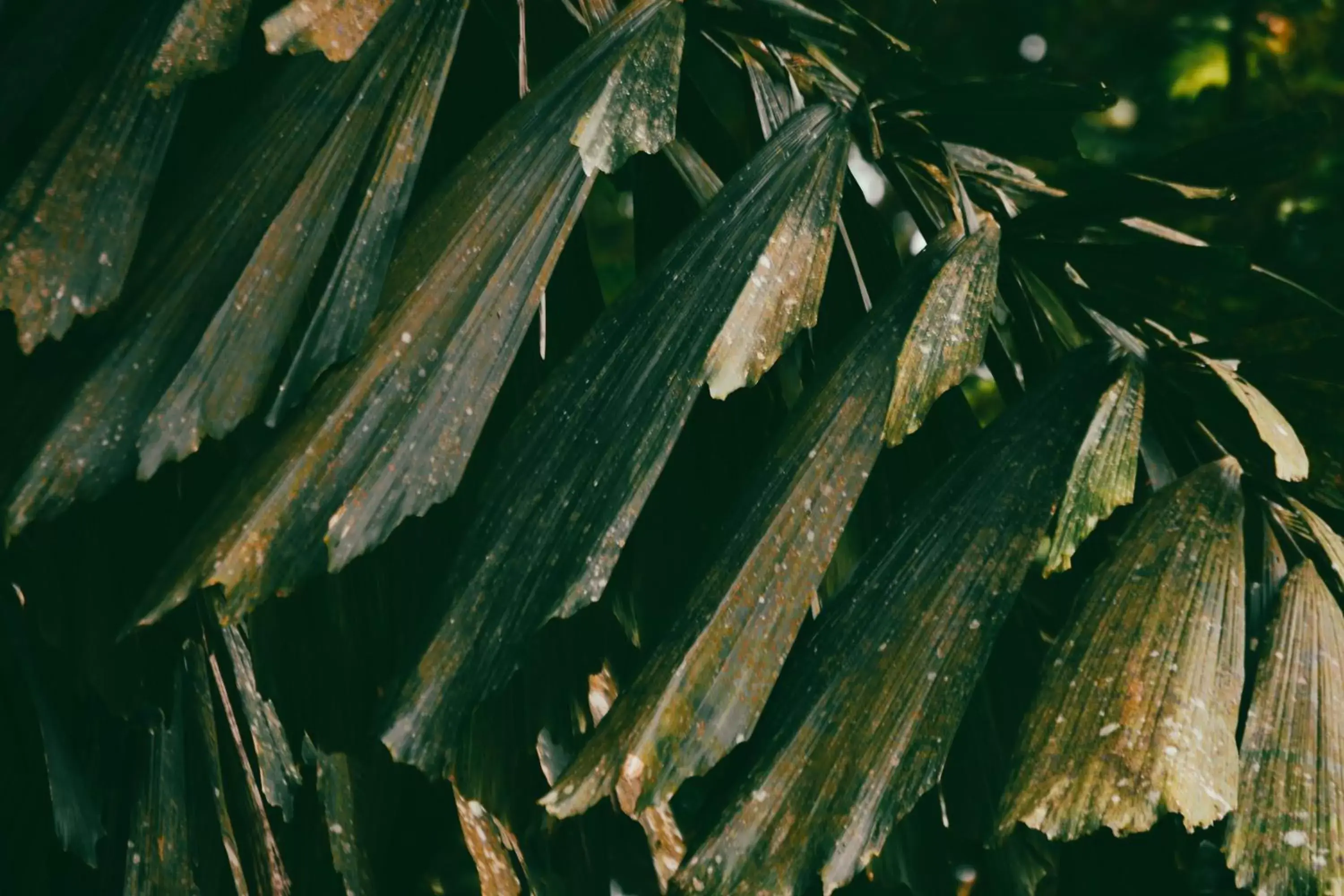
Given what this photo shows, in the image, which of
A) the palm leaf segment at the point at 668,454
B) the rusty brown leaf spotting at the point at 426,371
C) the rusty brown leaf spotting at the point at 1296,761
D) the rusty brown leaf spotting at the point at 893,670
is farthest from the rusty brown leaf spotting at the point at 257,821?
the rusty brown leaf spotting at the point at 1296,761

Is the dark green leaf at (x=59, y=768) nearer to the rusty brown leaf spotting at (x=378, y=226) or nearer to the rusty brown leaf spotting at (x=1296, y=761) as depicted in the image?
the rusty brown leaf spotting at (x=378, y=226)

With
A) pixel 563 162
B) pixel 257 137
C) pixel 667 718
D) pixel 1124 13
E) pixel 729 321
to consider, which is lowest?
pixel 1124 13

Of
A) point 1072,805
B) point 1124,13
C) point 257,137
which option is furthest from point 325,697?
point 1124,13

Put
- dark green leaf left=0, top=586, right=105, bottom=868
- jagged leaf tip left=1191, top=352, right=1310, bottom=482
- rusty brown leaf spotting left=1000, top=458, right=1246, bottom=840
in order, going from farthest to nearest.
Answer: dark green leaf left=0, top=586, right=105, bottom=868 < jagged leaf tip left=1191, top=352, right=1310, bottom=482 < rusty brown leaf spotting left=1000, top=458, right=1246, bottom=840

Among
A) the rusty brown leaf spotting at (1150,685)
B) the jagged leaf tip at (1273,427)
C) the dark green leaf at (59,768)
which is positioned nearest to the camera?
the rusty brown leaf spotting at (1150,685)

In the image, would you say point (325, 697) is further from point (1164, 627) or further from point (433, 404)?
point (1164, 627)

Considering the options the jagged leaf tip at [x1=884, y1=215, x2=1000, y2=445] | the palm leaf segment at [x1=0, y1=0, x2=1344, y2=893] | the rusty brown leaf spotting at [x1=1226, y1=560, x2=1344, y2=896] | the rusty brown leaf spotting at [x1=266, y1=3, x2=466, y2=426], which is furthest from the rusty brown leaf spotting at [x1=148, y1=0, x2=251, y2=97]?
the rusty brown leaf spotting at [x1=1226, y1=560, x2=1344, y2=896]

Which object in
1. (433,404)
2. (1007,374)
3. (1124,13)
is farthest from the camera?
(1124,13)

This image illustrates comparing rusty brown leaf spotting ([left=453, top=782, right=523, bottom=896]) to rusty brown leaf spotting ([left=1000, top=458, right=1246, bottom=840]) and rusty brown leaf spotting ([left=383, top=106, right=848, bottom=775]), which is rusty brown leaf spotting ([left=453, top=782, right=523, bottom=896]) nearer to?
rusty brown leaf spotting ([left=383, top=106, right=848, bottom=775])
